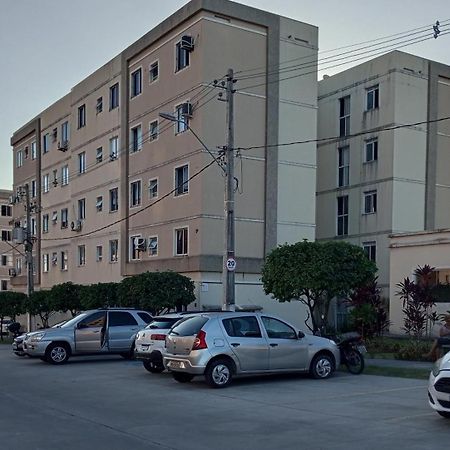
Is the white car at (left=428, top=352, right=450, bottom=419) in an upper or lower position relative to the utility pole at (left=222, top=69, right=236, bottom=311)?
lower

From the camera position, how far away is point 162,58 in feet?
117

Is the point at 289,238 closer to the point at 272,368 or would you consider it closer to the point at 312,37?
the point at 312,37

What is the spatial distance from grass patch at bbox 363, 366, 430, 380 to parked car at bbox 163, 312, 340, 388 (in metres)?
1.82

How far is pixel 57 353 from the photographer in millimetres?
21688

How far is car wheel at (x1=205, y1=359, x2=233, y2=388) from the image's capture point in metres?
14.8

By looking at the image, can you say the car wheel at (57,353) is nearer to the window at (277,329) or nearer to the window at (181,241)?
the window at (277,329)

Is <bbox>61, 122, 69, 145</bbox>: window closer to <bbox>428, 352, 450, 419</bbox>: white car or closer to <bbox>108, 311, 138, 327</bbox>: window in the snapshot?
<bbox>108, 311, 138, 327</bbox>: window

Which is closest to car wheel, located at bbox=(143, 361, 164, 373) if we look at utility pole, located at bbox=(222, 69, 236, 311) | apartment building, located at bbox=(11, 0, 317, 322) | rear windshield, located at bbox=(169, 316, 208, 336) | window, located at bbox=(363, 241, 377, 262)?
rear windshield, located at bbox=(169, 316, 208, 336)

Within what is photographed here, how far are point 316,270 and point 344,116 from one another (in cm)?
Result: 2414

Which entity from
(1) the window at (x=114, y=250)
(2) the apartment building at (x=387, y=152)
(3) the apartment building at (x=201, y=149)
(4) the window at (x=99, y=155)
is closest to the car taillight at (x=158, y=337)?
(3) the apartment building at (x=201, y=149)

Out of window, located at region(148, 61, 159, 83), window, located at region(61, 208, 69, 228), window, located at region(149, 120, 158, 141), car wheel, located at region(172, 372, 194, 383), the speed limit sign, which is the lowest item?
car wheel, located at region(172, 372, 194, 383)

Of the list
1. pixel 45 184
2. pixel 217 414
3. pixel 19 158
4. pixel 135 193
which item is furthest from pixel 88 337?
pixel 19 158

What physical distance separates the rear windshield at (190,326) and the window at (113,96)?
26.8 m

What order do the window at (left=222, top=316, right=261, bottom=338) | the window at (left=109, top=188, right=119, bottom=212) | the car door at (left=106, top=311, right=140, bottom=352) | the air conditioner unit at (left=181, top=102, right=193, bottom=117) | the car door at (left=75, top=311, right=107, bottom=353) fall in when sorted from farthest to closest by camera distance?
1. the window at (left=109, top=188, right=119, bottom=212)
2. the air conditioner unit at (left=181, top=102, right=193, bottom=117)
3. the car door at (left=106, top=311, right=140, bottom=352)
4. the car door at (left=75, top=311, right=107, bottom=353)
5. the window at (left=222, top=316, right=261, bottom=338)
